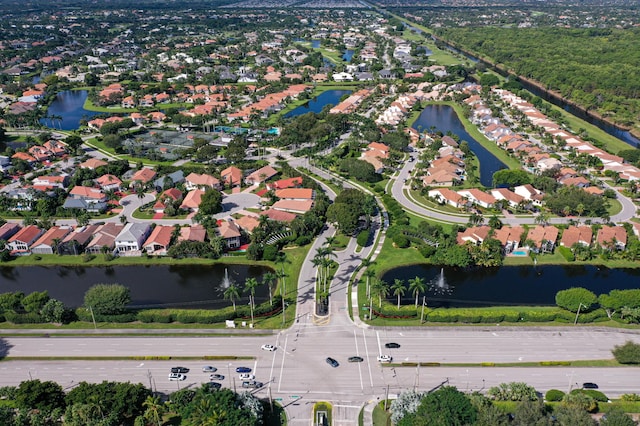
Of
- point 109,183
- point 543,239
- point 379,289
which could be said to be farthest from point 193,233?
point 543,239

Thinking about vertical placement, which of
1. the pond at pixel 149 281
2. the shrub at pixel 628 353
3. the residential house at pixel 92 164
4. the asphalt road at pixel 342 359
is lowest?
the pond at pixel 149 281

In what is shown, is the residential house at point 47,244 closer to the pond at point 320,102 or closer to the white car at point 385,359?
the white car at point 385,359

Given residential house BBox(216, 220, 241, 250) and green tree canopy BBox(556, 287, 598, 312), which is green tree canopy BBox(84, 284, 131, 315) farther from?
green tree canopy BBox(556, 287, 598, 312)

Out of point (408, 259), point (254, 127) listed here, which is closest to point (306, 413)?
point (408, 259)

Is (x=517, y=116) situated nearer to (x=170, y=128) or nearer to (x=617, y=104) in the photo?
(x=617, y=104)

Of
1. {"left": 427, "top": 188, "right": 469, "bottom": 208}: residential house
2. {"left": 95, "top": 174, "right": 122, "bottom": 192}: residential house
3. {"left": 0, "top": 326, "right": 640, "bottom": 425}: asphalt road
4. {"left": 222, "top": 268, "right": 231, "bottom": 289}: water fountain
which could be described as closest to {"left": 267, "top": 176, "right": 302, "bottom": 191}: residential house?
{"left": 427, "top": 188, "right": 469, "bottom": 208}: residential house

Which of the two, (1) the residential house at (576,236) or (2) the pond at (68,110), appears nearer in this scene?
(1) the residential house at (576,236)

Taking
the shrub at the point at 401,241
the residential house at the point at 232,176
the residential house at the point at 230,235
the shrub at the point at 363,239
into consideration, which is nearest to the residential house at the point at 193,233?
the residential house at the point at 230,235
